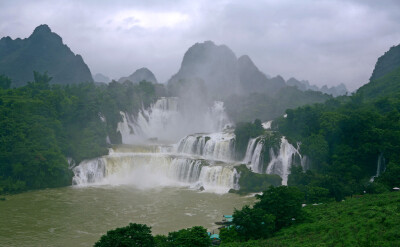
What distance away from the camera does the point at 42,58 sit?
6688cm

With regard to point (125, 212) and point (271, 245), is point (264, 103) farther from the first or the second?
point (271, 245)

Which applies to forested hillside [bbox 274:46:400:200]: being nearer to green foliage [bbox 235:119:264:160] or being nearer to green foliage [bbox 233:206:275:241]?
green foliage [bbox 235:119:264:160]

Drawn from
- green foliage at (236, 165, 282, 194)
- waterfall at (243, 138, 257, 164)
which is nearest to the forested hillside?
green foliage at (236, 165, 282, 194)

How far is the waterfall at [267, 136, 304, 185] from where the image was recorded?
26922 mm

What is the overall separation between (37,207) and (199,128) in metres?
31.7

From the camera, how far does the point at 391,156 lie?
22078 mm

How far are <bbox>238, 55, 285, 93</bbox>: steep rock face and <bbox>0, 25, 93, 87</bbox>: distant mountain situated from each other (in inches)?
1360

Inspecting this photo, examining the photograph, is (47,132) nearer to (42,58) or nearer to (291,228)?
(291,228)

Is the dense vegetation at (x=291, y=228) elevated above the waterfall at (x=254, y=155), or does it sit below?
below

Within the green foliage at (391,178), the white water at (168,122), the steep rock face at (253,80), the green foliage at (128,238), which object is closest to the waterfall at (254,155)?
the green foliage at (391,178)

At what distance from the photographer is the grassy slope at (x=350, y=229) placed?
1036 centimetres

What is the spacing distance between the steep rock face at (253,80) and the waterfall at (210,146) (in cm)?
4688

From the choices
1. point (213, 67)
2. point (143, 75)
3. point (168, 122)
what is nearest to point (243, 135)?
point (168, 122)

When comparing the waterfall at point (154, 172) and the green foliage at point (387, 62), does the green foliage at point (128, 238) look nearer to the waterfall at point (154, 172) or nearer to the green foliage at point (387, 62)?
the waterfall at point (154, 172)
